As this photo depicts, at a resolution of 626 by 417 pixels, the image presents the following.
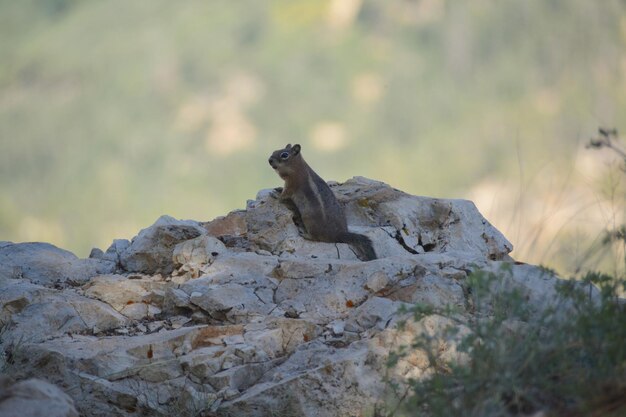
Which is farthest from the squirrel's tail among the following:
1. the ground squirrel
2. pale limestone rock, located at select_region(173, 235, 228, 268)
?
pale limestone rock, located at select_region(173, 235, 228, 268)

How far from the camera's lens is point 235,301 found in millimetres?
6965

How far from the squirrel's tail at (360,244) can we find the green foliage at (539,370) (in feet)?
11.1

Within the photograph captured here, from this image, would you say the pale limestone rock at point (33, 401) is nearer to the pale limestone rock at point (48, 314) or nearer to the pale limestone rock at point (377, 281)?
the pale limestone rock at point (48, 314)

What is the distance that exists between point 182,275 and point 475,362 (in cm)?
345

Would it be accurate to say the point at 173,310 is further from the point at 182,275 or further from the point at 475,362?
the point at 475,362

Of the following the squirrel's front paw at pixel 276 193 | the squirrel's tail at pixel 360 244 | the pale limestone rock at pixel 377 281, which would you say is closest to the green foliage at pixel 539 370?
the pale limestone rock at pixel 377 281

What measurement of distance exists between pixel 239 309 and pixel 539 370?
2.67 metres

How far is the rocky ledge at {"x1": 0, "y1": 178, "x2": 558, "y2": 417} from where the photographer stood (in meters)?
6.01

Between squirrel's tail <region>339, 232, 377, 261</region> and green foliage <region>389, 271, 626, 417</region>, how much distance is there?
11.1ft

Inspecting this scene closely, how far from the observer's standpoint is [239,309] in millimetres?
6898

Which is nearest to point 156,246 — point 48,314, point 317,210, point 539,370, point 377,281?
point 48,314

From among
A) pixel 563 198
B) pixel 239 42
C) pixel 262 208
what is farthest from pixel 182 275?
pixel 239 42

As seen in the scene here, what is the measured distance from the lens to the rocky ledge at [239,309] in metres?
6.01

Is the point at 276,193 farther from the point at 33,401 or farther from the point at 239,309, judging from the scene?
the point at 33,401
